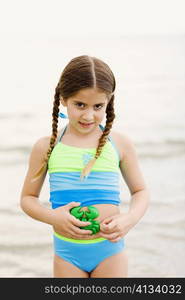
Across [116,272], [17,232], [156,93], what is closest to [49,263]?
[17,232]

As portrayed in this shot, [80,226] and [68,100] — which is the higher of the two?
[68,100]

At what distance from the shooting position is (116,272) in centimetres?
253

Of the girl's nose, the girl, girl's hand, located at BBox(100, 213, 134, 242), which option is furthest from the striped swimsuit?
the girl's nose

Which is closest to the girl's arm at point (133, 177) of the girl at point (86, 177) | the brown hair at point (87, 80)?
the girl at point (86, 177)

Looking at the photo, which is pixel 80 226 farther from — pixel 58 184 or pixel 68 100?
pixel 68 100

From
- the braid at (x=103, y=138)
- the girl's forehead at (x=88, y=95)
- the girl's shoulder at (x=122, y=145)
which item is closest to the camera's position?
the girl's forehead at (x=88, y=95)

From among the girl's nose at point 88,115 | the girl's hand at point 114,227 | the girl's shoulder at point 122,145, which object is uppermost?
the girl's nose at point 88,115

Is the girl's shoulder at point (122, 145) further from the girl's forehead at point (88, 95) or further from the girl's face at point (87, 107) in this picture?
the girl's forehead at point (88, 95)

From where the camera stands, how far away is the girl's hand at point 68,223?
2.42 metres

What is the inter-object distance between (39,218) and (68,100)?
57 centimetres

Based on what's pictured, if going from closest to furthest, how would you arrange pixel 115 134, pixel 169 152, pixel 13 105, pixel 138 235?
pixel 115 134 < pixel 138 235 < pixel 169 152 < pixel 13 105

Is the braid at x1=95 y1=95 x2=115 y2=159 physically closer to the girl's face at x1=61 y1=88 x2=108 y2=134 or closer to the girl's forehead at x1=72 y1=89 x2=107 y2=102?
the girl's face at x1=61 y1=88 x2=108 y2=134

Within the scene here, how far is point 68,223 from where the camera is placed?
2.43 metres

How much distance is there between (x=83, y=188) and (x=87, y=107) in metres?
0.38
